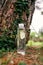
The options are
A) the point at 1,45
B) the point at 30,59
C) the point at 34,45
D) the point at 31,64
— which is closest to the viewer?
the point at 31,64

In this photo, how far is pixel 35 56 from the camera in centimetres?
539

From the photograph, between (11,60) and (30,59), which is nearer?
(11,60)

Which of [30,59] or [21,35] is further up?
[21,35]

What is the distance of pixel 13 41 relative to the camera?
581 centimetres

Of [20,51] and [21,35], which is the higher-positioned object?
[21,35]

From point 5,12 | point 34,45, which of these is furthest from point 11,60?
point 34,45

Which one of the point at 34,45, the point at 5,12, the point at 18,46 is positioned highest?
the point at 5,12

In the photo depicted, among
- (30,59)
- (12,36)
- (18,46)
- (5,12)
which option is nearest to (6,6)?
(5,12)

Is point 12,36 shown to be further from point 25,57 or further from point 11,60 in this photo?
point 11,60

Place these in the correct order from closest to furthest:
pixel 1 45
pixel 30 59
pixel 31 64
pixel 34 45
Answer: pixel 31 64
pixel 30 59
pixel 1 45
pixel 34 45

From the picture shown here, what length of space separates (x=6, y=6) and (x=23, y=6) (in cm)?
44

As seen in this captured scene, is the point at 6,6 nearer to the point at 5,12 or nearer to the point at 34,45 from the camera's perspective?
the point at 5,12

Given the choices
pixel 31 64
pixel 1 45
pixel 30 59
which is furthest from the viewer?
pixel 1 45

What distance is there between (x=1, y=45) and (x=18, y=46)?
0.51 meters
